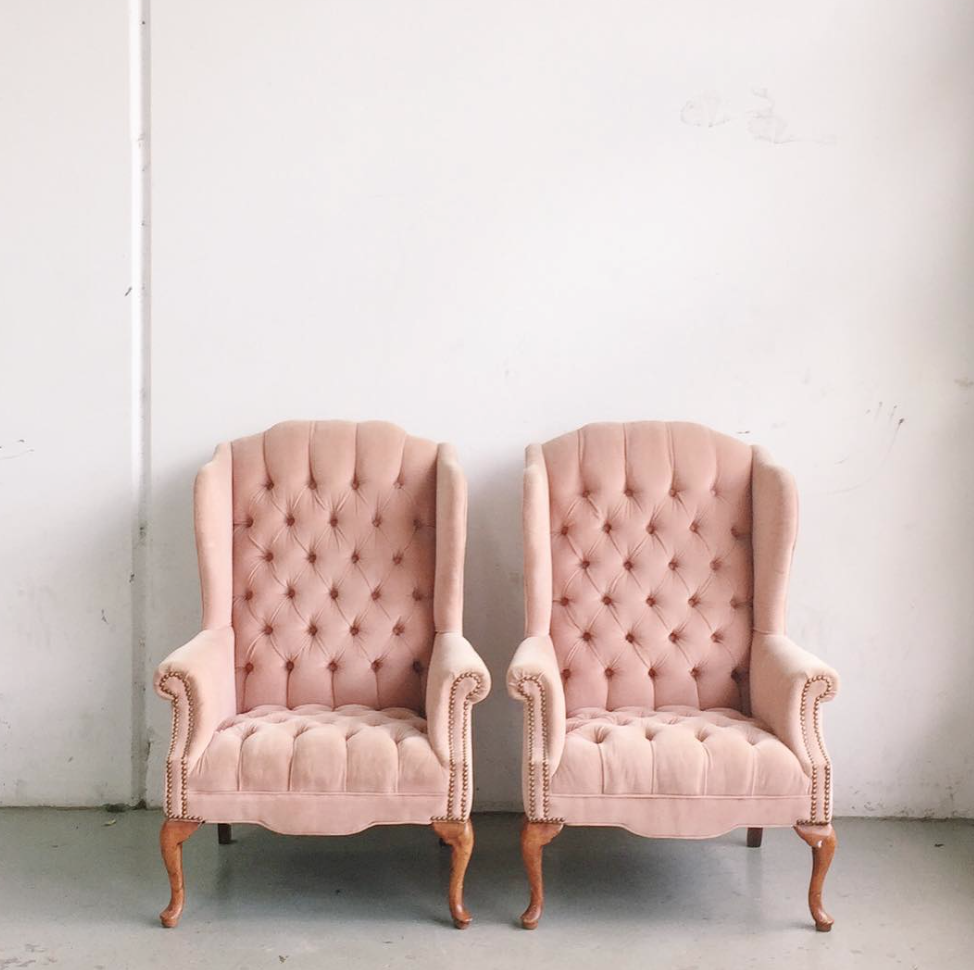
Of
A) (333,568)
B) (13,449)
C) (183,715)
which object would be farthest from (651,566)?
(13,449)

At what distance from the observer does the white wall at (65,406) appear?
314cm

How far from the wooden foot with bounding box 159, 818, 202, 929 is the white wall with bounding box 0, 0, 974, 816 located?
33.8 inches

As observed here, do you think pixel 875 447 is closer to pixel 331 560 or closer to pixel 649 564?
pixel 649 564

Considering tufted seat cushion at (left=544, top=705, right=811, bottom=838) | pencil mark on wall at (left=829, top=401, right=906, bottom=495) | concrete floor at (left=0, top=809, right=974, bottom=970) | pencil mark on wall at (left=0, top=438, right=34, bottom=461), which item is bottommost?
concrete floor at (left=0, top=809, right=974, bottom=970)

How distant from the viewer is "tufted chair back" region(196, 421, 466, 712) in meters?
2.92

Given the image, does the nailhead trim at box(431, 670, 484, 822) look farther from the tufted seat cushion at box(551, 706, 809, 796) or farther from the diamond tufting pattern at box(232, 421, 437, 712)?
the diamond tufting pattern at box(232, 421, 437, 712)

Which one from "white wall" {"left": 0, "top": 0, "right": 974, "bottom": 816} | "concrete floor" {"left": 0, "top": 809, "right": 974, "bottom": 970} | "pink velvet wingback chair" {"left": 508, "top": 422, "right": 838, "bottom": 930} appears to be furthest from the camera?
"white wall" {"left": 0, "top": 0, "right": 974, "bottom": 816}

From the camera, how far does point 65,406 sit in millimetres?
3197

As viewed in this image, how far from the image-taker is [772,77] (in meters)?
3.12

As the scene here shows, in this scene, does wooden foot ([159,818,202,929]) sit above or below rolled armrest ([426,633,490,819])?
below

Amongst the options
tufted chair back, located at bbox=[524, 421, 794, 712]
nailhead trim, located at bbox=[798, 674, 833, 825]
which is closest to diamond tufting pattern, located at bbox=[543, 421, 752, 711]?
tufted chair back, located at bbox=[524, 421, 794, 712]

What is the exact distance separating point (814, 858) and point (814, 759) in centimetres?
24

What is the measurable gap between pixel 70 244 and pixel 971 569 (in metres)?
2.83

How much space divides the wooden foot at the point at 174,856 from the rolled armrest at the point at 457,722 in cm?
58
